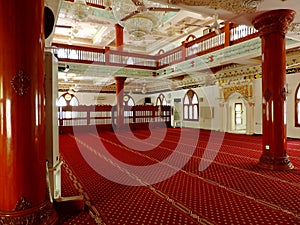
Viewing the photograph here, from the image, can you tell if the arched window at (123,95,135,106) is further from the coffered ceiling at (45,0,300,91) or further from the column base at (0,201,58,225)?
the column base at (0,201,58,225)

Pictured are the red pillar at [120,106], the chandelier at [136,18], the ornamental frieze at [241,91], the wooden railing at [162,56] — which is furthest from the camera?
the red pillar at [120,106]

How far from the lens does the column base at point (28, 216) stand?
5.95ft

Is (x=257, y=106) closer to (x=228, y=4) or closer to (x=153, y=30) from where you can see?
(x=153, y=30)

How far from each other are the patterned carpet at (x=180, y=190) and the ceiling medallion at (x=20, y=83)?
4.13 ft

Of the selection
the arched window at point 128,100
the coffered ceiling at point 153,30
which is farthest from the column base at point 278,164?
the arched window at point 128,100

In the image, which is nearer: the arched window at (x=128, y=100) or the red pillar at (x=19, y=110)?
the red pillar at (x=19, y=110)

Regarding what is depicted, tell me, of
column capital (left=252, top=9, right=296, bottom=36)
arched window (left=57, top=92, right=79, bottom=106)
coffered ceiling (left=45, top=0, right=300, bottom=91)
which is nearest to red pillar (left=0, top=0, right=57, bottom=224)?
coffered ceiling (left=45, top=0, right=300, bottom=91)

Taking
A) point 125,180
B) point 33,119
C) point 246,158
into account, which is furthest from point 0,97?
point 246,158

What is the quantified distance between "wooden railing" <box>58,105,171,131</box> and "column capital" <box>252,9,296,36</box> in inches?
354

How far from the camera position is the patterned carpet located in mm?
2344

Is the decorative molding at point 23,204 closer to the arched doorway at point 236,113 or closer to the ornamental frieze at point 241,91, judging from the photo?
the ornamental frieze at point 241,91

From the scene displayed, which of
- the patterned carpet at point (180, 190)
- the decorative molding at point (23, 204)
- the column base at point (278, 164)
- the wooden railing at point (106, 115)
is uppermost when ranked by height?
the wooden railing at point (106, 115)

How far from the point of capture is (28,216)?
1855 millimetres

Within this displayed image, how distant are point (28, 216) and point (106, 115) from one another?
36.3 ft
